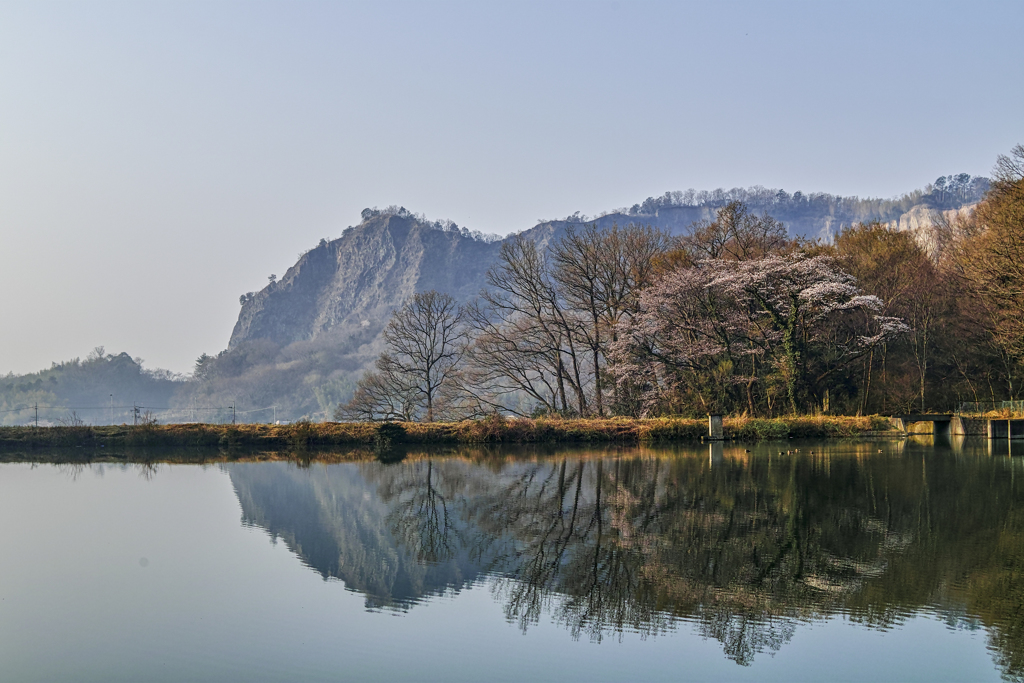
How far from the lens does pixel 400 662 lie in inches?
280

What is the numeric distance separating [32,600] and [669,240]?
40.3m

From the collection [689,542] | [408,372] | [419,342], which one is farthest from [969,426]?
[419,342]

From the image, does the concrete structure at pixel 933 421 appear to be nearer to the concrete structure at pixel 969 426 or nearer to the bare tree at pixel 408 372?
the concrete structure at pixel 969 426

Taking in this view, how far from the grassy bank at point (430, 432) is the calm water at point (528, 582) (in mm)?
13541

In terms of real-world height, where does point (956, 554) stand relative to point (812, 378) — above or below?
below

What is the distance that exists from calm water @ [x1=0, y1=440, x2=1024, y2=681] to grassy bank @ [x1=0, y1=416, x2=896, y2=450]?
13.5 m

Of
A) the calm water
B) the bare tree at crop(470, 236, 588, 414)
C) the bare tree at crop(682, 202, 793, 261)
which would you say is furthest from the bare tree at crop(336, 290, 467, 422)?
the calm water

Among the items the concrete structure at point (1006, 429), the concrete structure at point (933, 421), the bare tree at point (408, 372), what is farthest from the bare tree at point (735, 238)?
the bare tree at point (408, 372)

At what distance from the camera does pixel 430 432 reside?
32656mm

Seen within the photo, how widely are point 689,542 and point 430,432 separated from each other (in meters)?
22.0

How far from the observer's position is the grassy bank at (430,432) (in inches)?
1266

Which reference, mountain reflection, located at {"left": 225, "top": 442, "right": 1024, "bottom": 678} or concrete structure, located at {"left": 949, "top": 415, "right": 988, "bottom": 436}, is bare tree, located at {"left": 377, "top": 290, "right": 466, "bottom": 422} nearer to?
concrete structure, located at {"left": 949, "top": 415, "right": 988, "bottom": 436}

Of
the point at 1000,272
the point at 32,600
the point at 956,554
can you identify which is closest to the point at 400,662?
the point at 32,600

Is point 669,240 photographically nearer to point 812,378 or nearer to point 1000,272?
point 812,378
